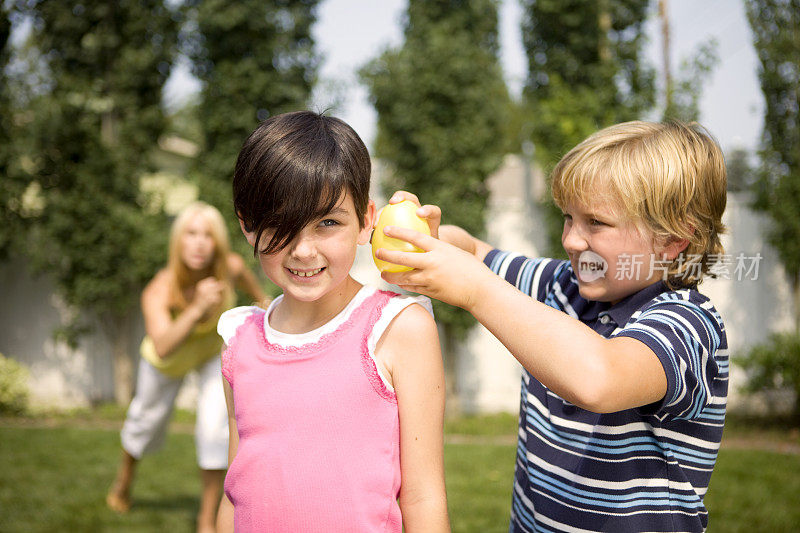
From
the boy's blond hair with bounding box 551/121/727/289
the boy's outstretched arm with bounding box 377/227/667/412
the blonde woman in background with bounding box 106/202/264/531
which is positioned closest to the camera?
the boy's outstretched arm with bounding box 377/227/667/412

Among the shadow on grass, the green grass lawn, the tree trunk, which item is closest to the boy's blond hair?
the green grass lawn

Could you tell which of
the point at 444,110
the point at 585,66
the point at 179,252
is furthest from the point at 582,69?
the point at 179,252

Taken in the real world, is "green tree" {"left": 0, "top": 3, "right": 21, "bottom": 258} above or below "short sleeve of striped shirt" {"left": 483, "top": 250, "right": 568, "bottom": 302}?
above

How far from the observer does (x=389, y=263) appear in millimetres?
1501

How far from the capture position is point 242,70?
9156mm

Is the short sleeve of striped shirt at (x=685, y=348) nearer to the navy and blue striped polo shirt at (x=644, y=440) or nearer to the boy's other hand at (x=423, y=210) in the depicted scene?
the navy and blue striped polo shirt at (x=644, y=440)

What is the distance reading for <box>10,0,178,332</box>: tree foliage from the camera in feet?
30.5

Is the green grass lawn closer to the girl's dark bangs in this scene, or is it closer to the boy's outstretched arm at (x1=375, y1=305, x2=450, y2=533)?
the boy's outstretched arm at (x1=375, y1=305, x2=450, y2=533)

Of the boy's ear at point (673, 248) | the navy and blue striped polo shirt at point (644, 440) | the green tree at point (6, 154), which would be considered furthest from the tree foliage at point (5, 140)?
the boy's ear at point (673, 248)

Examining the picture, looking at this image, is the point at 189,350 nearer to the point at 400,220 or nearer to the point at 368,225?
the point at 368,225

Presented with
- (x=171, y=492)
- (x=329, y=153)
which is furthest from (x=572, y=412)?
(x=171, y=492)

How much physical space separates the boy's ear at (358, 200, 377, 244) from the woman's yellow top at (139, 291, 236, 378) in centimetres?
309

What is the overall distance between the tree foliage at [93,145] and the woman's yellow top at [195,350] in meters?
4.86

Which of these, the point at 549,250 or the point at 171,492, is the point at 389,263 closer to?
the point at 171,492
